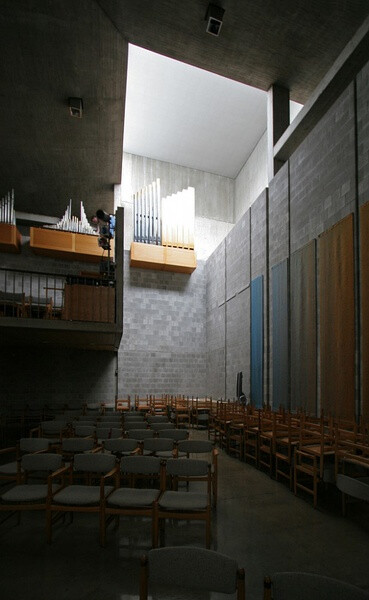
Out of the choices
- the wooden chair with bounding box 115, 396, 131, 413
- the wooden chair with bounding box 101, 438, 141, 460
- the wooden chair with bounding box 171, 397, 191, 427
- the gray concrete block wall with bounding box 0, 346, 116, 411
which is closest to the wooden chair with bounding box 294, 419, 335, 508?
the wooden chair with bounding box 101, 438, 141, 460

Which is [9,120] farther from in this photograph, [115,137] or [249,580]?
[249,580]

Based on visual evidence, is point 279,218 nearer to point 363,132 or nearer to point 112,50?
point 363,132

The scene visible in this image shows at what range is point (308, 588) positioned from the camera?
5.22 ft

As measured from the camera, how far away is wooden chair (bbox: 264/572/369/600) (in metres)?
1.55

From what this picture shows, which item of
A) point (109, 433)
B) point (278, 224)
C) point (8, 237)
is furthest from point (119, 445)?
point (8, 237)

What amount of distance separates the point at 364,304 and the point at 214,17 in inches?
248

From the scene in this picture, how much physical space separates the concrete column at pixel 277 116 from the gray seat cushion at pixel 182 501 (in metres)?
8.24

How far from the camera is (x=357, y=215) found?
20.8ft

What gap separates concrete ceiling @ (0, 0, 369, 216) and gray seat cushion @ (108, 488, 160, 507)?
8.37 metres

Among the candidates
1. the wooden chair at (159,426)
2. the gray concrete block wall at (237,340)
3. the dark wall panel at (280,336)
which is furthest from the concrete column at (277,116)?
the wooden chair at (159,426)

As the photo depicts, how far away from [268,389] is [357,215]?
4.52m

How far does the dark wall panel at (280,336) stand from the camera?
8383 millimetres

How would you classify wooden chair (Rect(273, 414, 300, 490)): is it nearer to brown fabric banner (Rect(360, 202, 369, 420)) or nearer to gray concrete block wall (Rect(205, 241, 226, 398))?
brown fabric banner (Rect(360, 202, 369, 420))

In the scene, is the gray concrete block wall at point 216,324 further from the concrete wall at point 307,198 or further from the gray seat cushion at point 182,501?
the gray seat cushion at point 182,501
